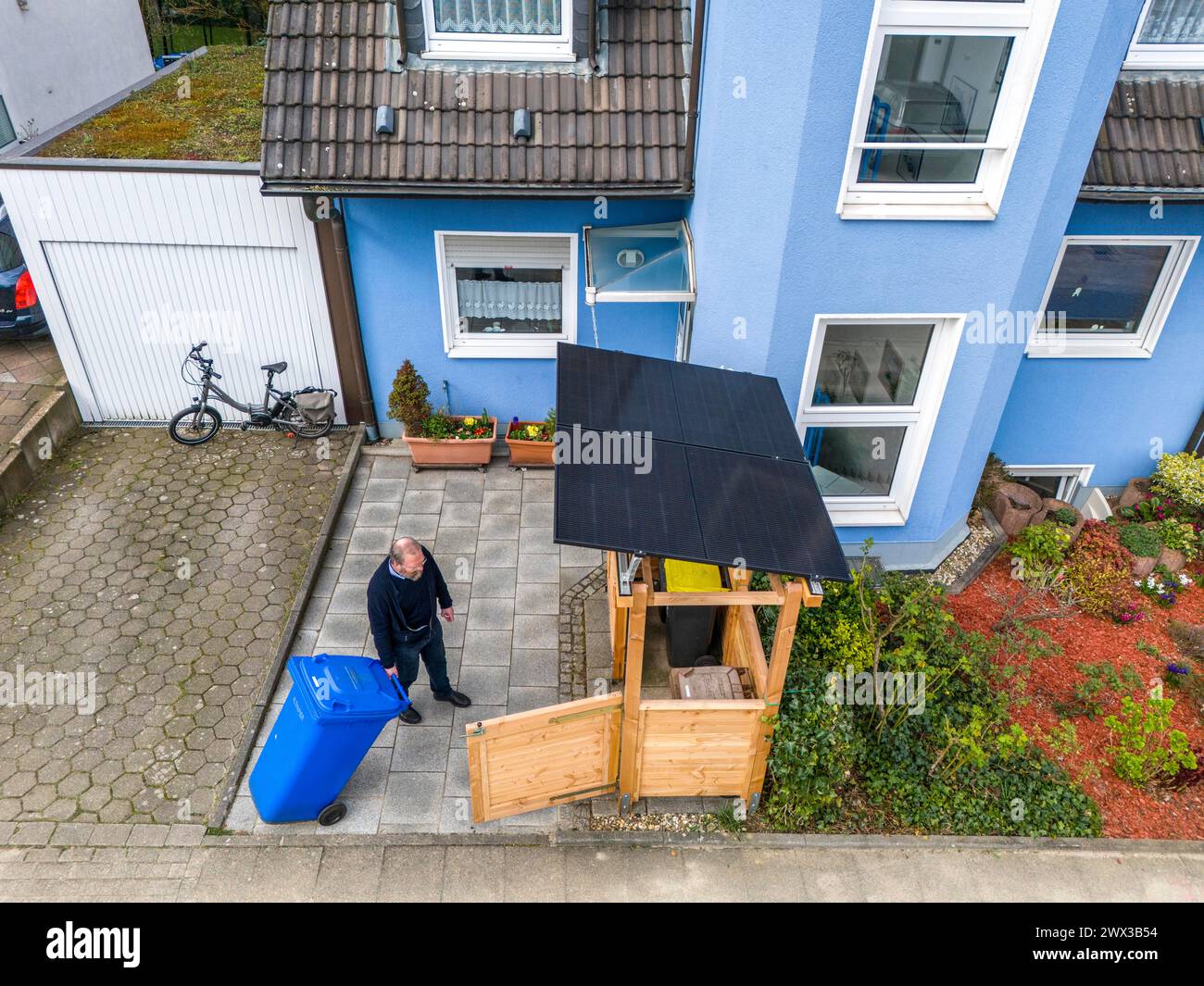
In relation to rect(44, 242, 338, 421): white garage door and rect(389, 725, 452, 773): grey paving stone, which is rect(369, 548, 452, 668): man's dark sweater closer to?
rect(389, 725, 452, 773): grey paving stone

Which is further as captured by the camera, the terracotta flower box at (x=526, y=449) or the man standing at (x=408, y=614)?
the terracotta flower box at (x=526, y=449)

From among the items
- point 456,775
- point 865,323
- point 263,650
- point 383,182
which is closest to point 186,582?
point 263,650

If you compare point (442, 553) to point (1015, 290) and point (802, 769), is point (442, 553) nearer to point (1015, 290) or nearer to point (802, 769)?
point (802, 769)

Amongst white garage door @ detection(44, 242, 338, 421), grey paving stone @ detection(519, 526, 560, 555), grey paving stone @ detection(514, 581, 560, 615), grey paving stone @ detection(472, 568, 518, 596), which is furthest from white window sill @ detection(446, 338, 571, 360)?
grey paving stone @ detection(514, 581, 560, 615)

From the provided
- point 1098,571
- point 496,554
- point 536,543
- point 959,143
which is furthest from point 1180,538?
point 496,554

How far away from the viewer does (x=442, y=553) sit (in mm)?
8680

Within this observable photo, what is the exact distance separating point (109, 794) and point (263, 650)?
1.61 metres

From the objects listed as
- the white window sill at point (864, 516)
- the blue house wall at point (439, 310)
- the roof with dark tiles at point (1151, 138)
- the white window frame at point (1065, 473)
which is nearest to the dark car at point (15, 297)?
the blue house wall at point (439, 310)

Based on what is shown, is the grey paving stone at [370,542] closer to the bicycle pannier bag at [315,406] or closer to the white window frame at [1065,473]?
the bicycle pannier bag at [315,406]

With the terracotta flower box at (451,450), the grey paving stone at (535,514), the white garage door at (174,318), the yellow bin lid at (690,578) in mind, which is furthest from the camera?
the terracotta flower box at (451,450)

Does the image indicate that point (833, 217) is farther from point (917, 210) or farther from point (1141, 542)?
point (1141, 542)

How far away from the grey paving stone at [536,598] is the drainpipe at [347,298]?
3127mm

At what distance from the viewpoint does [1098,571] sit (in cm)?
864

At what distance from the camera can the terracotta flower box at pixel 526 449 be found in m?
9.67
